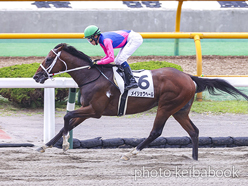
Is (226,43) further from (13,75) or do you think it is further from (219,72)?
(13,75)

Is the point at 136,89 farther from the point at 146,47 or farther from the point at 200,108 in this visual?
the point at 146,47

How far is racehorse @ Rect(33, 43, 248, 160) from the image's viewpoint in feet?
13.4

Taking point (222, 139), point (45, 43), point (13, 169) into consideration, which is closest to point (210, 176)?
point (222, 139)

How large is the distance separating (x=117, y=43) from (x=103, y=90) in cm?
54

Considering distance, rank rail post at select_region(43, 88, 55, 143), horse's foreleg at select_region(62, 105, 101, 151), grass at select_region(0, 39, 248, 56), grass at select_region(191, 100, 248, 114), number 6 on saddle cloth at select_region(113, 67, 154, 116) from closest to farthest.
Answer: horse's foreleg at select_region(62, 105, 101, 151)
number 6 on saddle cloth at select_region(113, 67, 154, 116)
rail post at select_region(43, 88, 55, 143)
grass at select_region(191, 100, 248, 114)
grass at select_region(0, 39, 248, 56)

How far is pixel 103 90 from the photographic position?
4.12m

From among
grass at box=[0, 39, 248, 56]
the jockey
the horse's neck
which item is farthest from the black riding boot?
grass at box=[0, 39, 248, 56]

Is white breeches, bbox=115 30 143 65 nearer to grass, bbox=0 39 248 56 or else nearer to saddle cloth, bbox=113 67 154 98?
saddle cloth, bbox=113 67 154 98

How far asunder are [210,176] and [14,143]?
2353 mm

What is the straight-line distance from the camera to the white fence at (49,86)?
14.7ft

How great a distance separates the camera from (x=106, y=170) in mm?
3771

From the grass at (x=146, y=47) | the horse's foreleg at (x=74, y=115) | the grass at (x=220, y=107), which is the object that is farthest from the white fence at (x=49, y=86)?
the grass at (x=146, y=47)

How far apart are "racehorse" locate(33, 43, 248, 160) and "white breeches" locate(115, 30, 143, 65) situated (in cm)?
18

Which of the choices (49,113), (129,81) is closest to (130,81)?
(129,81)
